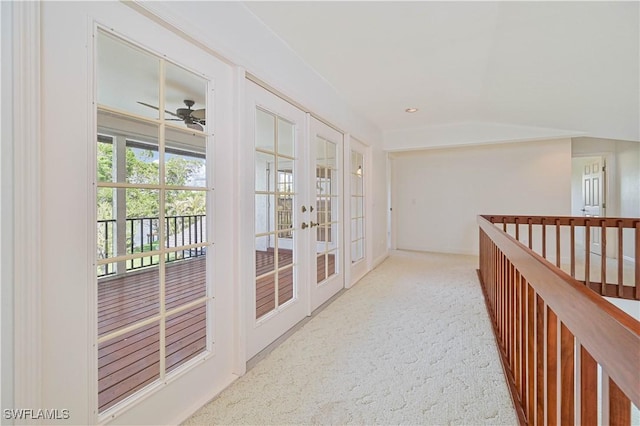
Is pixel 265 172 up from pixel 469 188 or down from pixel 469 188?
down

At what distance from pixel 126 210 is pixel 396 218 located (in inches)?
222

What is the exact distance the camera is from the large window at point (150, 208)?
3.96ft

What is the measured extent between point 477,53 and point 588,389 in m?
2.46

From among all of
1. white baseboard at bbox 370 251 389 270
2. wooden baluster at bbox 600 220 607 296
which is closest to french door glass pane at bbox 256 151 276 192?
white baseboard at bbox 370 251 389 270

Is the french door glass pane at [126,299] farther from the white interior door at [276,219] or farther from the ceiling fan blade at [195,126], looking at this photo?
the ceiling fan blade at [195,126]

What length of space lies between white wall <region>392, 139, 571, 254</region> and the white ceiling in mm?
1335

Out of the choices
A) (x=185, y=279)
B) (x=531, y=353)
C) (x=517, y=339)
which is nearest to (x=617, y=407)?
(x=531, y=353)

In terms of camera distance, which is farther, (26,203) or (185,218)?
(185,218)

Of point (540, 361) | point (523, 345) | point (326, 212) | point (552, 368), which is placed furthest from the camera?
point (326, 212)

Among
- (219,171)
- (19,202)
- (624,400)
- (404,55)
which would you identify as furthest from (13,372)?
(404,55)

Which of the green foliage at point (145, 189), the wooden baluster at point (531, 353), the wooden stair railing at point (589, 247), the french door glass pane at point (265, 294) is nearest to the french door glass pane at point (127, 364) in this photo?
the green foliage at point (145, 189)

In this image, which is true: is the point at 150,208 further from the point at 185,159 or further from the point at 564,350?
the point at 564,350

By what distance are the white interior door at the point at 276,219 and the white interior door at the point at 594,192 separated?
6.03 metres

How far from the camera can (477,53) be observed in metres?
2.32
